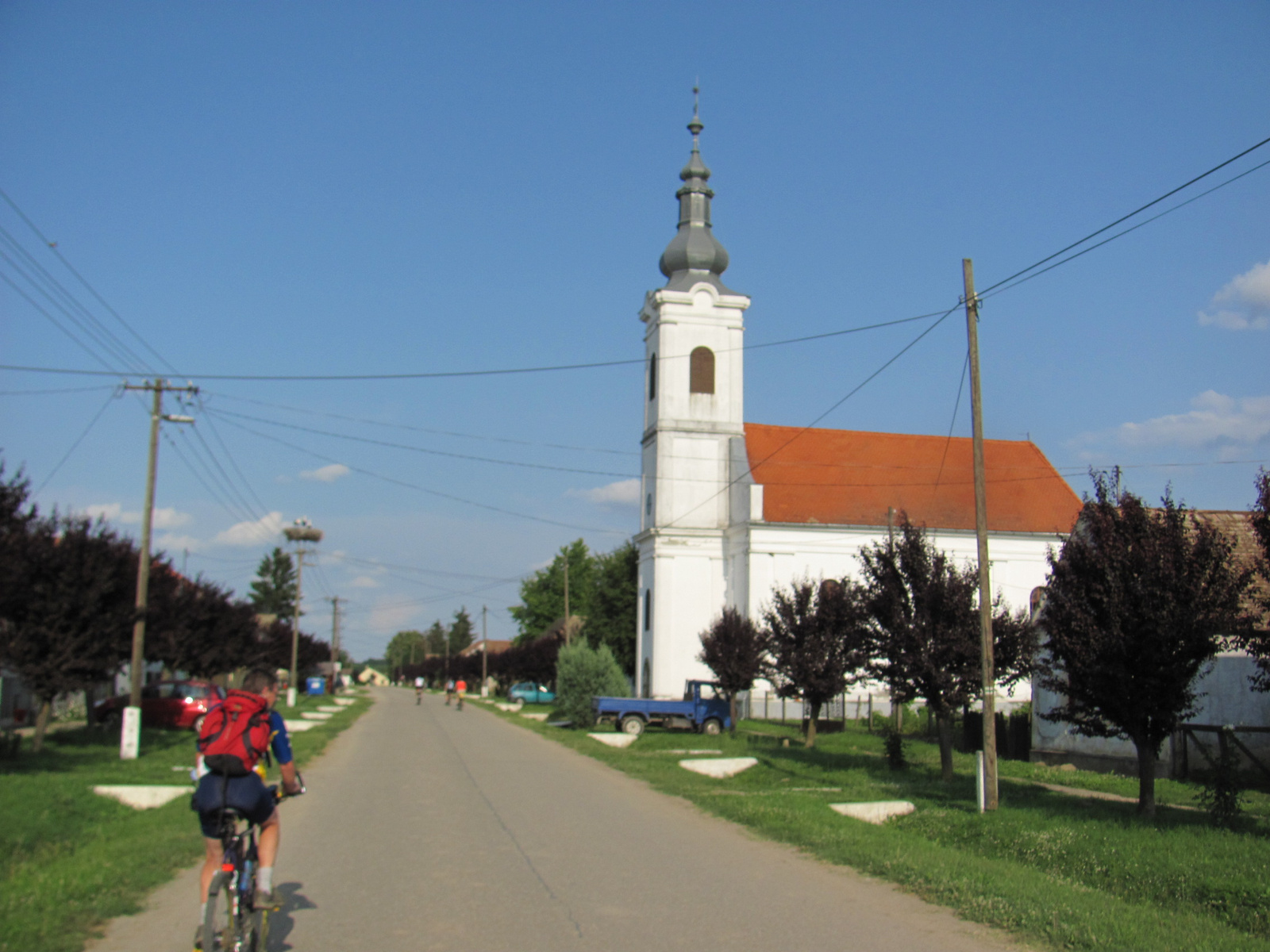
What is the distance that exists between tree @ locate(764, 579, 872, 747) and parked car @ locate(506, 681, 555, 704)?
152 ft

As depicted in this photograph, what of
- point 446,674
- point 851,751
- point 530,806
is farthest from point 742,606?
point 446,674

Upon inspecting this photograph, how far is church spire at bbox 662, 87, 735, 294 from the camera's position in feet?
170

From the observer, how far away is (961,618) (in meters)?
18.3

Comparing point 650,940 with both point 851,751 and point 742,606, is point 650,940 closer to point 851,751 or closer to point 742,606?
point 851,751

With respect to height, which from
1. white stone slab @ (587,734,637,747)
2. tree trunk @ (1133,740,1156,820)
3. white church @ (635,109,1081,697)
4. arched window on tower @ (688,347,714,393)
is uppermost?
arched window on tower @ (688,347,714,393)

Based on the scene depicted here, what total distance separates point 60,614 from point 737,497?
3094 centimetres

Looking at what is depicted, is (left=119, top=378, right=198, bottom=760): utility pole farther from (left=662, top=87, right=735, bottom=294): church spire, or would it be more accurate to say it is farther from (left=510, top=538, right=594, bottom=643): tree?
(left=510, top=538, right=594, bottom=643): tree

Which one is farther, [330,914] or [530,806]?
[530,806]

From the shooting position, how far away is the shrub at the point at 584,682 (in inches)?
1480

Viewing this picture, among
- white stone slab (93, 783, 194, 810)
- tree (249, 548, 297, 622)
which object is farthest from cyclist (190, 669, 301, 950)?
tree (249, 548, 297, 622)

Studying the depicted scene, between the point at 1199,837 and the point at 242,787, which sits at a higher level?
the point at 242,787

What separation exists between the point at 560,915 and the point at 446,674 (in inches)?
4662

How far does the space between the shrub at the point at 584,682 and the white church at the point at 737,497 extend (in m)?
8.77

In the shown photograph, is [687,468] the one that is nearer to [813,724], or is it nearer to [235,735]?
[813,724]
